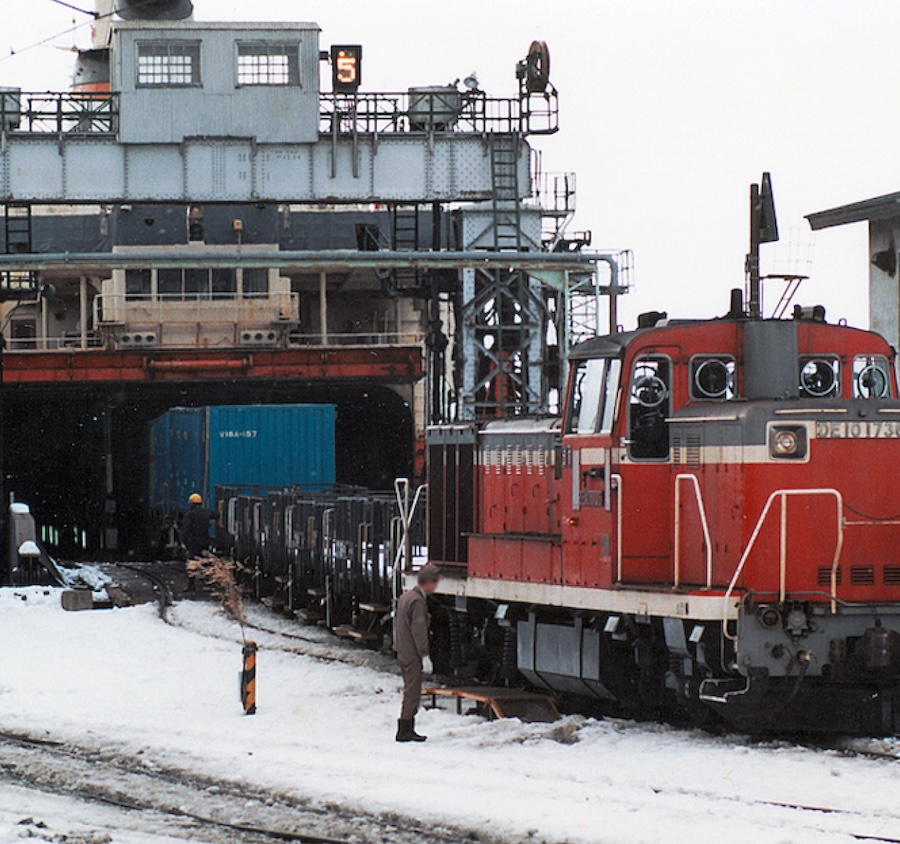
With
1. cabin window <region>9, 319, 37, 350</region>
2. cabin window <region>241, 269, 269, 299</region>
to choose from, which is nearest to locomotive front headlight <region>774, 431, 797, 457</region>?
cabin window <region>241, 269, 269, 299</region>

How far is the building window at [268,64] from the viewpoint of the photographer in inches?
1314

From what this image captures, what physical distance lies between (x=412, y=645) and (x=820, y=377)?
4.10 metres

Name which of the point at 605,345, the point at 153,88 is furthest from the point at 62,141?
the point at 605,345

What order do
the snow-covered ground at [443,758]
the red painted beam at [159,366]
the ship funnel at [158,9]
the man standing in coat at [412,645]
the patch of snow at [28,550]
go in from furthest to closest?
the ship funnel at [158,9] → the red painted beam at [159,366] → the patch of snow at [28,550] → the man standing in coat at [412,645] → the snow-covered ground at [443,758]

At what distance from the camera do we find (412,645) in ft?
46.6

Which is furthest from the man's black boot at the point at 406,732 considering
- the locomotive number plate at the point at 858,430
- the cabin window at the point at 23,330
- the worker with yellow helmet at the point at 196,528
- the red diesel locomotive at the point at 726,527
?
the cabin window at the point at 23,330

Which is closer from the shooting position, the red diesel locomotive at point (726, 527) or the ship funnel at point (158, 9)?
the red diesel locomotive at point (726, 527)

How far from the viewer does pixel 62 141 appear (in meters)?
31.4

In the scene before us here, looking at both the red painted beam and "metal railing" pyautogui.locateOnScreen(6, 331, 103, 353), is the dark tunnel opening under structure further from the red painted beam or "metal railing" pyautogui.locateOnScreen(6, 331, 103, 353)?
"metal railing" pyautogui.locateOnScreen(6, 331, 103, 353)

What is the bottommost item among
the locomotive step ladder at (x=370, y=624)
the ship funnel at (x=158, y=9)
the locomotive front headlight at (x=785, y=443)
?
the locomotive step ladder at (x=370, y=624)

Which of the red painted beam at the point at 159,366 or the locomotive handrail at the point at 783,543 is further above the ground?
the red painted beam at the point at 159,366

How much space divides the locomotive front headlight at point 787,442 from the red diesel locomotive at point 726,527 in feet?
0.04

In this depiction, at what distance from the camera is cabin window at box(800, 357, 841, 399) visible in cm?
1433

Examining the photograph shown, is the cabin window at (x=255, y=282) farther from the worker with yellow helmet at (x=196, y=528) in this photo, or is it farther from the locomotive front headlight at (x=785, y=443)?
the locomotive front headlight at (x=785, y=443)
